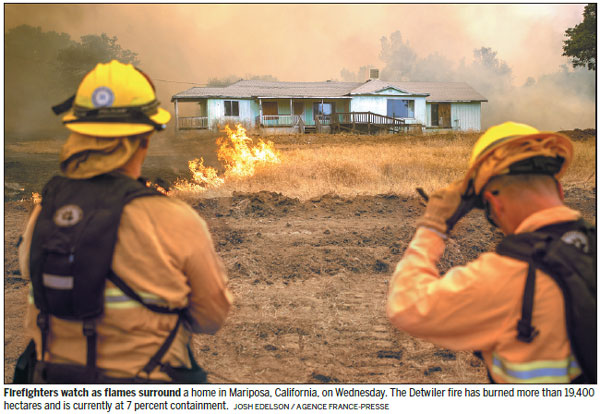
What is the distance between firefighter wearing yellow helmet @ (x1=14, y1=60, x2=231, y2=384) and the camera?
1.72 meters

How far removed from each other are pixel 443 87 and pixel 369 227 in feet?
107

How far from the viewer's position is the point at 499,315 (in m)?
1.63

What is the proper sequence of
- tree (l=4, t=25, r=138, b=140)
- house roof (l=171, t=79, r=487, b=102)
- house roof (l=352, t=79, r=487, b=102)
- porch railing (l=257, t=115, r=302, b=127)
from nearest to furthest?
house roof (l=171, t=79, r=487, b=102)
porch railing (l=257, t=115, r=302, b=127)
tree (l=4, t=25, r=138, b=140)
house roof (l=352, t=79, r=487, b=102)

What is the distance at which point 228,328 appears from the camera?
546cm

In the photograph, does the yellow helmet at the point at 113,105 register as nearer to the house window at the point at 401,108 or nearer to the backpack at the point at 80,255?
the backpack at the point at 80,255

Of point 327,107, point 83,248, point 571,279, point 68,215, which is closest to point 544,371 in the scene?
point 571,279

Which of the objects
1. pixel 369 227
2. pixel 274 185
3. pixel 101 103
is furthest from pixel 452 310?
pixel 274 185

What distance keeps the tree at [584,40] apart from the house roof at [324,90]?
1086 cm

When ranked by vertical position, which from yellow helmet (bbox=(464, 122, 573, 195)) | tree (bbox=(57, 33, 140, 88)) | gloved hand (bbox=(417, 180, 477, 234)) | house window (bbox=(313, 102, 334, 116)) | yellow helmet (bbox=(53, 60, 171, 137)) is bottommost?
gloved hand (bbox=(417, 180, 477, 234))

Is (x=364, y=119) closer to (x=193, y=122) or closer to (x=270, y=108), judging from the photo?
(x=270, y=108)

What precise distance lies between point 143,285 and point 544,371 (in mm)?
1364

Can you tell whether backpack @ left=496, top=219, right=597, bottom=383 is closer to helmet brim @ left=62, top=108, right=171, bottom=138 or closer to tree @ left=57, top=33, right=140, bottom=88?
helmet brim @ left=62, top=108, right=171, bottom=138

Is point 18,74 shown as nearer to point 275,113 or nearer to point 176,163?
point 275,113

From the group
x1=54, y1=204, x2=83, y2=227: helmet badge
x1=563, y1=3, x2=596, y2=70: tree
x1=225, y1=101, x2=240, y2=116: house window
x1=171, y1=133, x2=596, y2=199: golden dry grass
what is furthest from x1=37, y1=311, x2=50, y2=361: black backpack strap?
x1=225, y1=101, x2=240, y2=116: house window
